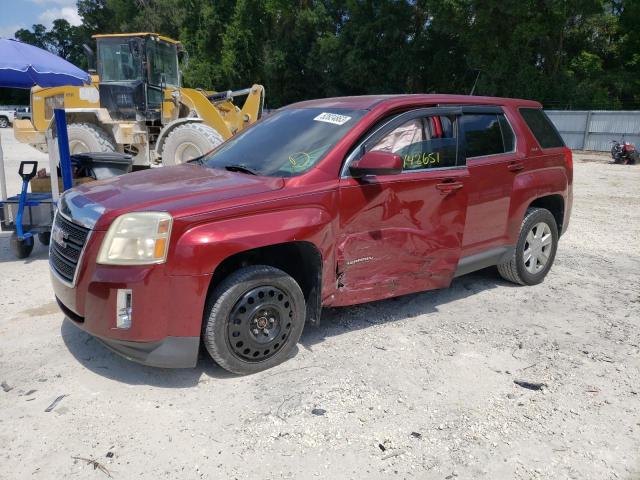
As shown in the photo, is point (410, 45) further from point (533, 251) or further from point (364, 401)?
point (364, 401)

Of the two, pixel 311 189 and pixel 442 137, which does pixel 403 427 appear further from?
pixel 442 137

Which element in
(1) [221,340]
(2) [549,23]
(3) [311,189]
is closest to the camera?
(1) [221,340]

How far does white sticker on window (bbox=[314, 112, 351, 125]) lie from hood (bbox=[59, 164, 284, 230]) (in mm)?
770

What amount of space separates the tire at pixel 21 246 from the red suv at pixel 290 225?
2.75 m

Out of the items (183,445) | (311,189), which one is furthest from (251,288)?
(183,445)

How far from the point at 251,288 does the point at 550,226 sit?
3491 millimetres

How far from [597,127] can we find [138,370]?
23.2m

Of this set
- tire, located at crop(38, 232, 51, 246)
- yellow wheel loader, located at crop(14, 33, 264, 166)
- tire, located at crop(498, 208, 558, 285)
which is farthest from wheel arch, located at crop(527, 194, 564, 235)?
yellow wheel loader, located at crop(14, 33, 264, 166)

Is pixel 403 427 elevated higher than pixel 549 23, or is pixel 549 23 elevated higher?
pixel 549 23

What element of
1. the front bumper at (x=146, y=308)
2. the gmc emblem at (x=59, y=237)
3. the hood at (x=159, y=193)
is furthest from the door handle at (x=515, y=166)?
the gmc emblem at (x=59, y=237)

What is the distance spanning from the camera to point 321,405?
322cm

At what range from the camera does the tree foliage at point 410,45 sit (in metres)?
26.8

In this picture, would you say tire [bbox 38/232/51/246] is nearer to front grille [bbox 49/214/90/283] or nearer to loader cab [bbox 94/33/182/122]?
front grille [bbox 49/214/90/283]

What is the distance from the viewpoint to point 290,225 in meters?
3.39
